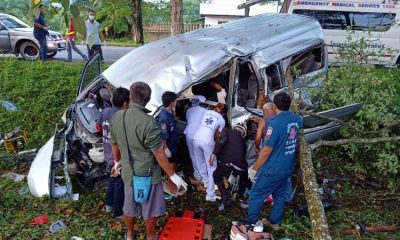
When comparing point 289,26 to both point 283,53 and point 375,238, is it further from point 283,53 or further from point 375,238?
point 375,238

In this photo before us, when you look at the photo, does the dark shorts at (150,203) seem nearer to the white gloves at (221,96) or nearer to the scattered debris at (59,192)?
the scattered debris at (59,192)

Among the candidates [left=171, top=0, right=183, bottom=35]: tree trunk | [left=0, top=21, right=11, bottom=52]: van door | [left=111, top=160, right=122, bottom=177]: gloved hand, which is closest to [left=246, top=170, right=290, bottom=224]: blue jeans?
[left=111, top=160, right=122, bottom=177]: gloved hand

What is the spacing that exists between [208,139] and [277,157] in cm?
102

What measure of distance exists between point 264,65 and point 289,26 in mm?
1476

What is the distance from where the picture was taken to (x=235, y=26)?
20.4ft

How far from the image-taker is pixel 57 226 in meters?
4.41

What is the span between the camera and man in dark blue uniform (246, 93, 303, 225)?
3.75 metres

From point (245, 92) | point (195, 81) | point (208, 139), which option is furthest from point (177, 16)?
point (208, 139)

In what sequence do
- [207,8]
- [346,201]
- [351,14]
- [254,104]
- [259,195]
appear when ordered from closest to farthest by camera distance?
[259,195] → [346,201] → [254,104] → [351,14] → [207,8]

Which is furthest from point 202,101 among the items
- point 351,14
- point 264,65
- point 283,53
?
point 351,14

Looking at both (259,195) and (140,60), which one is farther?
(140,60)

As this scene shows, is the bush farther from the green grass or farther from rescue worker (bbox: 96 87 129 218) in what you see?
rescue worker (bbox: 96 87 129 218)

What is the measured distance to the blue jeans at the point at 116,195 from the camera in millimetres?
4352

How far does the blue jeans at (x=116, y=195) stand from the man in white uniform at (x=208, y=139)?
3.29ft
